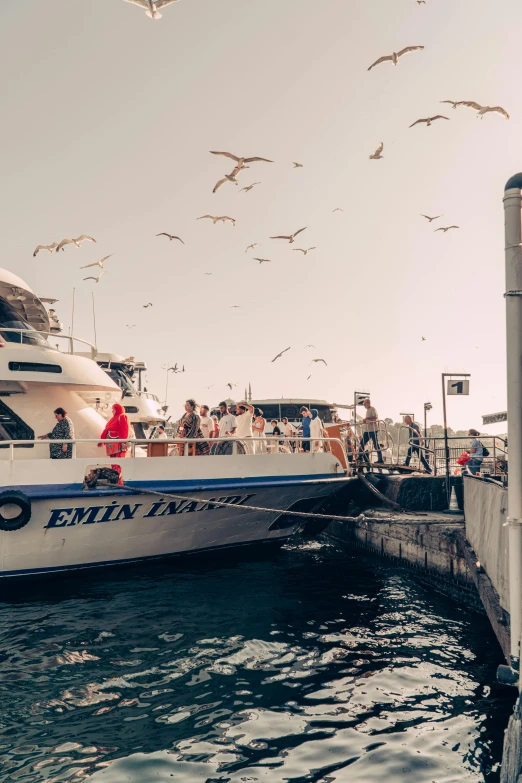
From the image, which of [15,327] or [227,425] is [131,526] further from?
[15,327]

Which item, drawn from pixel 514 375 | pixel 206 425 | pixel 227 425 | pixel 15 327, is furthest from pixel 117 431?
pixel 514 375

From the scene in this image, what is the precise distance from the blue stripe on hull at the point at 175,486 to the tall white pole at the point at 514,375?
23.2 ft

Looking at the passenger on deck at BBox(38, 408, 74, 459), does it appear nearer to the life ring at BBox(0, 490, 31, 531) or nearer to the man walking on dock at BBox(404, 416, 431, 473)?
the life ring at BBox(0, 490, 31, 531)

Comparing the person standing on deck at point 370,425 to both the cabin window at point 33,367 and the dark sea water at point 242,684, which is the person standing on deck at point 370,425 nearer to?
the dark sea water at point 242,684

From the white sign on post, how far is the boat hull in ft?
12.5

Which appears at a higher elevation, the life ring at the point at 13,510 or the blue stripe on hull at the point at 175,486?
the blue stripe on hull at the point at 175,486

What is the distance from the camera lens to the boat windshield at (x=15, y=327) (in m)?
11.9

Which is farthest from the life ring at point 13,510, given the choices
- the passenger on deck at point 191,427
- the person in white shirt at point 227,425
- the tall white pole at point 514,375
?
the tall white pole at point 514,375

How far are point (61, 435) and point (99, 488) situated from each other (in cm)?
113

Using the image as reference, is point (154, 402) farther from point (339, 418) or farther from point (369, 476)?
point (339, 418)

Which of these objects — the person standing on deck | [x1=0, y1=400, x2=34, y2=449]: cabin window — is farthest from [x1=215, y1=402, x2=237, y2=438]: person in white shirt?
the person standing on deck

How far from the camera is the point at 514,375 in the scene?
397 cm

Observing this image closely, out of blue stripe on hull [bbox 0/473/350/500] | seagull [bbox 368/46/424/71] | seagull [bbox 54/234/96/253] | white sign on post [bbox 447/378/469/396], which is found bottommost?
blue stripe on hull [bbox 0/473/350/500]

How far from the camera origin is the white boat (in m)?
9.70
